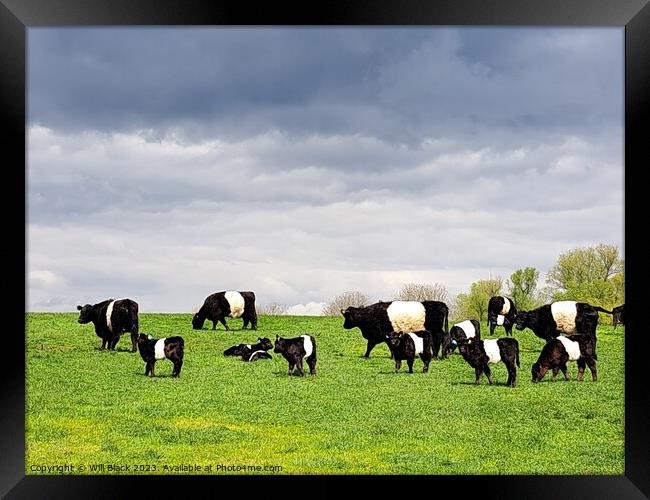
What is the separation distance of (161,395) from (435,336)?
8.23ft

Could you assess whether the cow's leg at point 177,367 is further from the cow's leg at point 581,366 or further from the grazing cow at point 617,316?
the grazing cow at point 617,316

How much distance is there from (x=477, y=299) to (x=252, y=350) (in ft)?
7.02

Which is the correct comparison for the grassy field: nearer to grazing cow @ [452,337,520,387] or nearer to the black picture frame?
grazing cow @ [452,337,520,387]

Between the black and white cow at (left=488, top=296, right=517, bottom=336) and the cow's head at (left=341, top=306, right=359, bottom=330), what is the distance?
4.13 feet

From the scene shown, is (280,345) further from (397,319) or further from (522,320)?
(522,320)

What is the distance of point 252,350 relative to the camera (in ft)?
19.3

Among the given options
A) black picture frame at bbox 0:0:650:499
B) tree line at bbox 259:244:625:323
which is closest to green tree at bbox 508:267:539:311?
tree line at bbox 259:244:625:323

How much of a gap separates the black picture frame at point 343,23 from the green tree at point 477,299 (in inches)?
135

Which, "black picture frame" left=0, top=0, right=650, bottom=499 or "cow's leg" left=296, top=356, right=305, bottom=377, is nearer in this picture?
"black picture frame" left=0, top=0, right=650, bottom=499

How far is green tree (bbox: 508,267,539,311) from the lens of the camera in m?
5.97

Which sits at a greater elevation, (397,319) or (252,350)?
(397,319)

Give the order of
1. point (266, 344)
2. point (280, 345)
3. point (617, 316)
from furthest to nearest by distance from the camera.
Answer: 1. point (617, 316)
2. point (266, 344)
3. point (280, 345)

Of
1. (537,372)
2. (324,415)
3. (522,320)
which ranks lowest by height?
(324,415)

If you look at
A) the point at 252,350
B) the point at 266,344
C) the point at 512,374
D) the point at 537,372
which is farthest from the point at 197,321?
the point at 537,372
